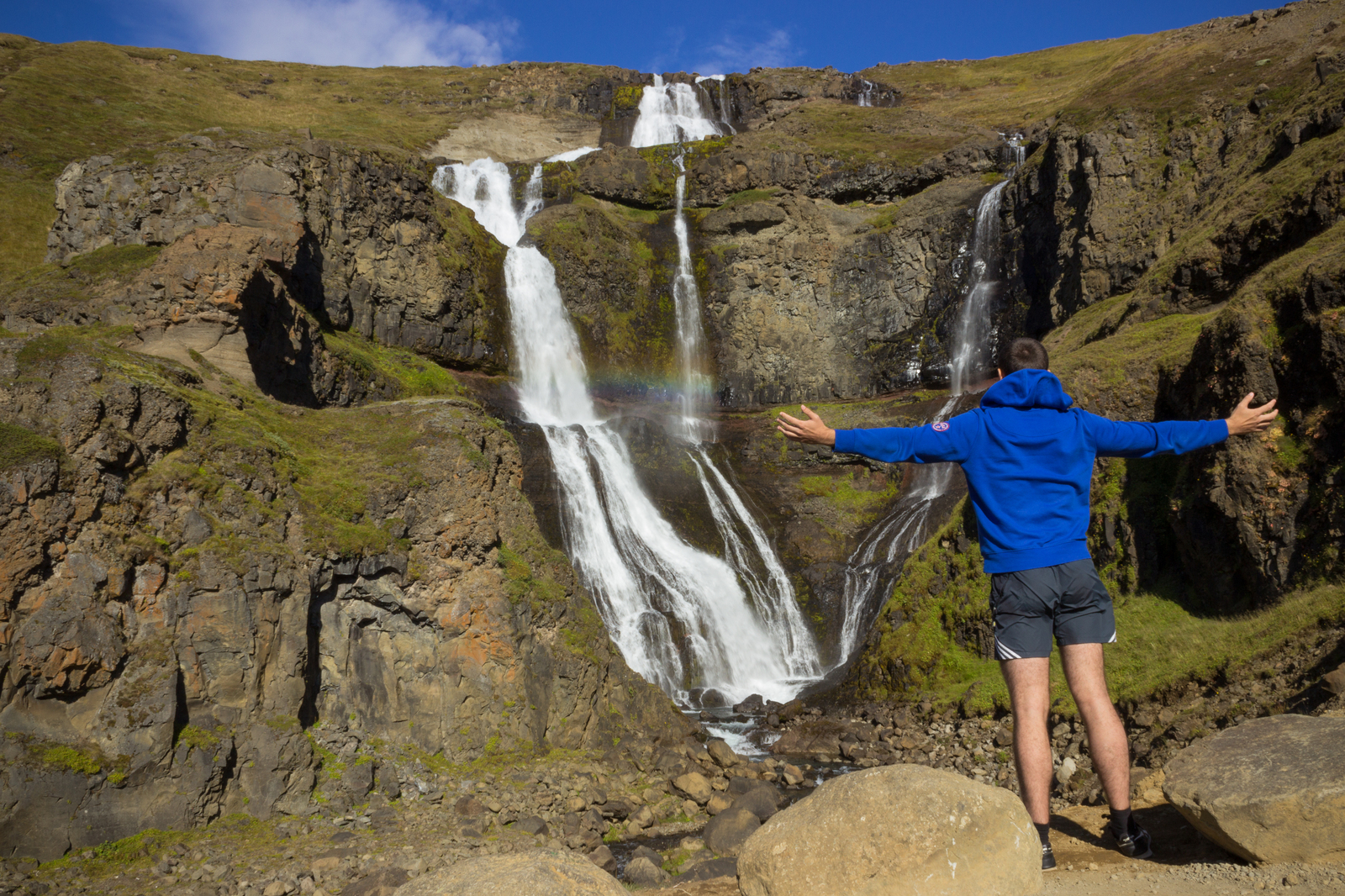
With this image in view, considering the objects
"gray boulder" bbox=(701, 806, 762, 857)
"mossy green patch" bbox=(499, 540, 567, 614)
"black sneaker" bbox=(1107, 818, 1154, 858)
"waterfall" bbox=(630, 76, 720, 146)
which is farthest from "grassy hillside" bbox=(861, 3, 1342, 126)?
"black sneaker" bbox=(1107, 818, 1154, 858)

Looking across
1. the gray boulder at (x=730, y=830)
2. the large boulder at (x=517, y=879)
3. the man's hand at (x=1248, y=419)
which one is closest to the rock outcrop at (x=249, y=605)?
the gray boulder at (x=730, y=830)

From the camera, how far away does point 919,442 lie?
530 centimetres

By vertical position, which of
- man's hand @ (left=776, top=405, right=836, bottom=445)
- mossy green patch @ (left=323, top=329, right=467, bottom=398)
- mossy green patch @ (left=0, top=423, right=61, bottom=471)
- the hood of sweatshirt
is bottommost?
man's hand @ (left=776, top=405, right=836, bottom=445)

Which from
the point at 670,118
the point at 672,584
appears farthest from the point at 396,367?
the point at 670,118

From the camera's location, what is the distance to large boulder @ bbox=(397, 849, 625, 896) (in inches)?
192

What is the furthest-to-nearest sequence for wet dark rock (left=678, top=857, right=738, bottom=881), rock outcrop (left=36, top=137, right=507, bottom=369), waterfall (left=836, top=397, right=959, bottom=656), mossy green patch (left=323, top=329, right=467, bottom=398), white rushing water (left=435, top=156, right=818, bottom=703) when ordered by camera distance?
mossy green patch (left=323, top=329, right=467, bottom=398), rock outcrop (left=36, top=137, right=507, bottom=369), waterfall (left=836, top=397, right=959, bottom=656), white rushing water (left=435, top=156, right=818, bottom=703), wet dark rock (left=678, top=857, right=738, bottom=881)

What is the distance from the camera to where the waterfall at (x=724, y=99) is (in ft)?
206

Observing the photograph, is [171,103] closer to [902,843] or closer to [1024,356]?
[1024,356]

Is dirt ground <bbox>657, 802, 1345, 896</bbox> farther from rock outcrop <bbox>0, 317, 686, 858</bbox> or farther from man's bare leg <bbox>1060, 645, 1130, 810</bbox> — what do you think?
rock outcrop <bbox>0, 317, 686, 858</bbox>

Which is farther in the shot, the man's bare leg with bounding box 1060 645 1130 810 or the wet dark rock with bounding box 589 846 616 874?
the wet dark rock with bounding box 589 846 616 874

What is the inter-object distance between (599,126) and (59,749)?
65913mm

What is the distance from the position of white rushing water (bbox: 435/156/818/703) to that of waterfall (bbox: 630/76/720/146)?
1353 inches

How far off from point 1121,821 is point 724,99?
2625 inches

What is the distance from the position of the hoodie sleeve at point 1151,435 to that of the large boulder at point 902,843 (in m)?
2.27
